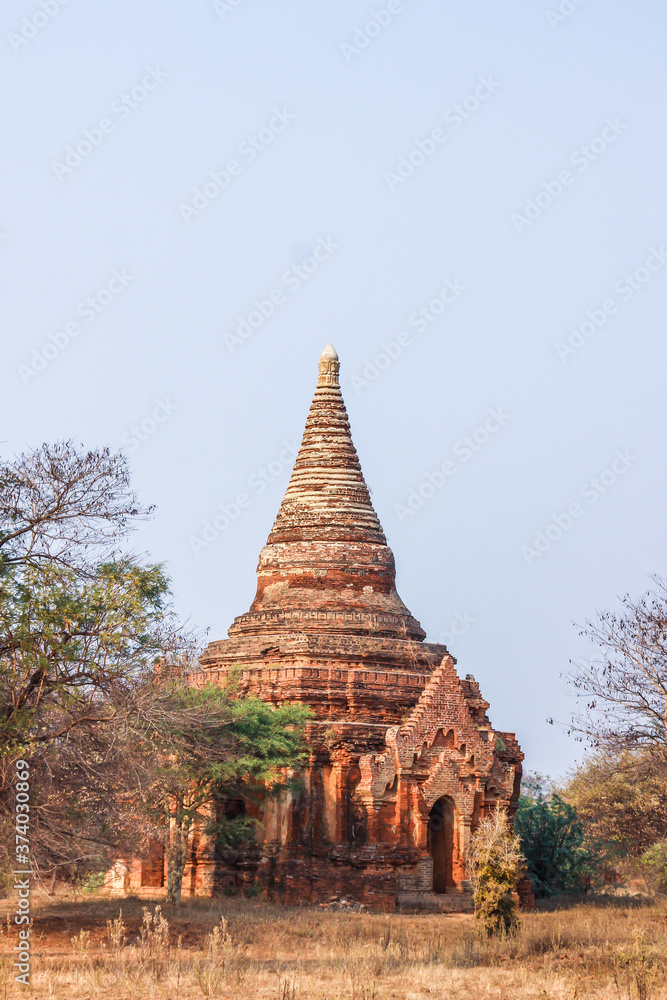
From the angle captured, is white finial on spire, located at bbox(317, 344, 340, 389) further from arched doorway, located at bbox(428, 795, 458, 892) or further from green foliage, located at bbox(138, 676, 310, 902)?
arched doorway, located at bbox(428, 795, 458, 892)

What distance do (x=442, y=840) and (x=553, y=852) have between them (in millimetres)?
5219

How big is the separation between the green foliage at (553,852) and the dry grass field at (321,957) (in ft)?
31.6

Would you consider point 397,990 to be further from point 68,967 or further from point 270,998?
point 68,967

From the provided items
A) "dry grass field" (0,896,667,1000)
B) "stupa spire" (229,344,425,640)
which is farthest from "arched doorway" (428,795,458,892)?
"dry grass field" (0,896,667,1000)

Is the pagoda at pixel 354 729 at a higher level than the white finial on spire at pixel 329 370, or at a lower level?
lower

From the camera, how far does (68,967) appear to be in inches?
723

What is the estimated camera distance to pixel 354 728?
3161 cm

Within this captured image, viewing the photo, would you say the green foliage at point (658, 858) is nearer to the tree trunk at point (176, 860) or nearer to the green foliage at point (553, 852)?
the green foliage at point (553, 852)

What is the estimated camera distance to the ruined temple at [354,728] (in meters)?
30.2

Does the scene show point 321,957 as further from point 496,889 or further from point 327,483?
point 327,483

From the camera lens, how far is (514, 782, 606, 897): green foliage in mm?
36156

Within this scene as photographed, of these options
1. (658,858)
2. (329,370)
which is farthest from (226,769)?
(329,370)

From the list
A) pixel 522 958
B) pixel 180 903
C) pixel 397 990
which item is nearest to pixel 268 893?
pixel 180 903

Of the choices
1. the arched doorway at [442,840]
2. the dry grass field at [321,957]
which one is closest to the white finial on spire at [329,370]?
the arched doorway at [442,840]
